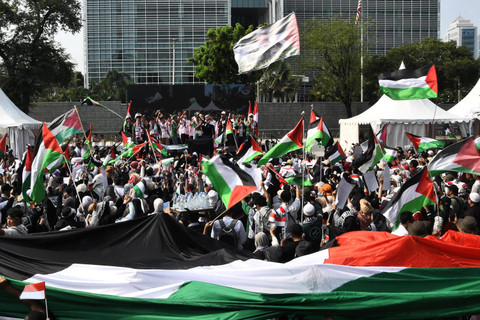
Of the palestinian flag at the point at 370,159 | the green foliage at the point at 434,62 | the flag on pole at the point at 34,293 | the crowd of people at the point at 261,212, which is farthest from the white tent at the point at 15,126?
the green foliage at the point at 434,62

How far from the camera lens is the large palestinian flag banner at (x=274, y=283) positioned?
5.67m

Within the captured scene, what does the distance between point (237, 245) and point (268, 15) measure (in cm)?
8628

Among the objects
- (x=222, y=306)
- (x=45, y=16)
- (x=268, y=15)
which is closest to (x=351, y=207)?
(x=222, y=306)

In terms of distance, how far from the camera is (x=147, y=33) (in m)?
76.6

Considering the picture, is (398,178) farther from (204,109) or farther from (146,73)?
(146,73)

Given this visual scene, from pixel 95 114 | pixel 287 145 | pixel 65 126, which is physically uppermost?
pixel 95 114

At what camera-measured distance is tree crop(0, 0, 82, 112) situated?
44125 mm

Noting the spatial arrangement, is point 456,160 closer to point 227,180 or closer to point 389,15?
point 227,180

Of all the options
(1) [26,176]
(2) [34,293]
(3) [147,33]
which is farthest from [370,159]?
(3) [147,33]

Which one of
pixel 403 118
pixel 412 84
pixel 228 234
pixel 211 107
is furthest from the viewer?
pixel 211 107

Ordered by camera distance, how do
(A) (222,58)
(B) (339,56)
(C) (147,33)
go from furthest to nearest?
A: (C) (147,33), (A) (222,58), (B) (339,56)

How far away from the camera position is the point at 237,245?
8844 mm

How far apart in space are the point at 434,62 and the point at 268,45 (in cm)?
4922

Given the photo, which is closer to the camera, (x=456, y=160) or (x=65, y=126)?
(x=456, y=160)
